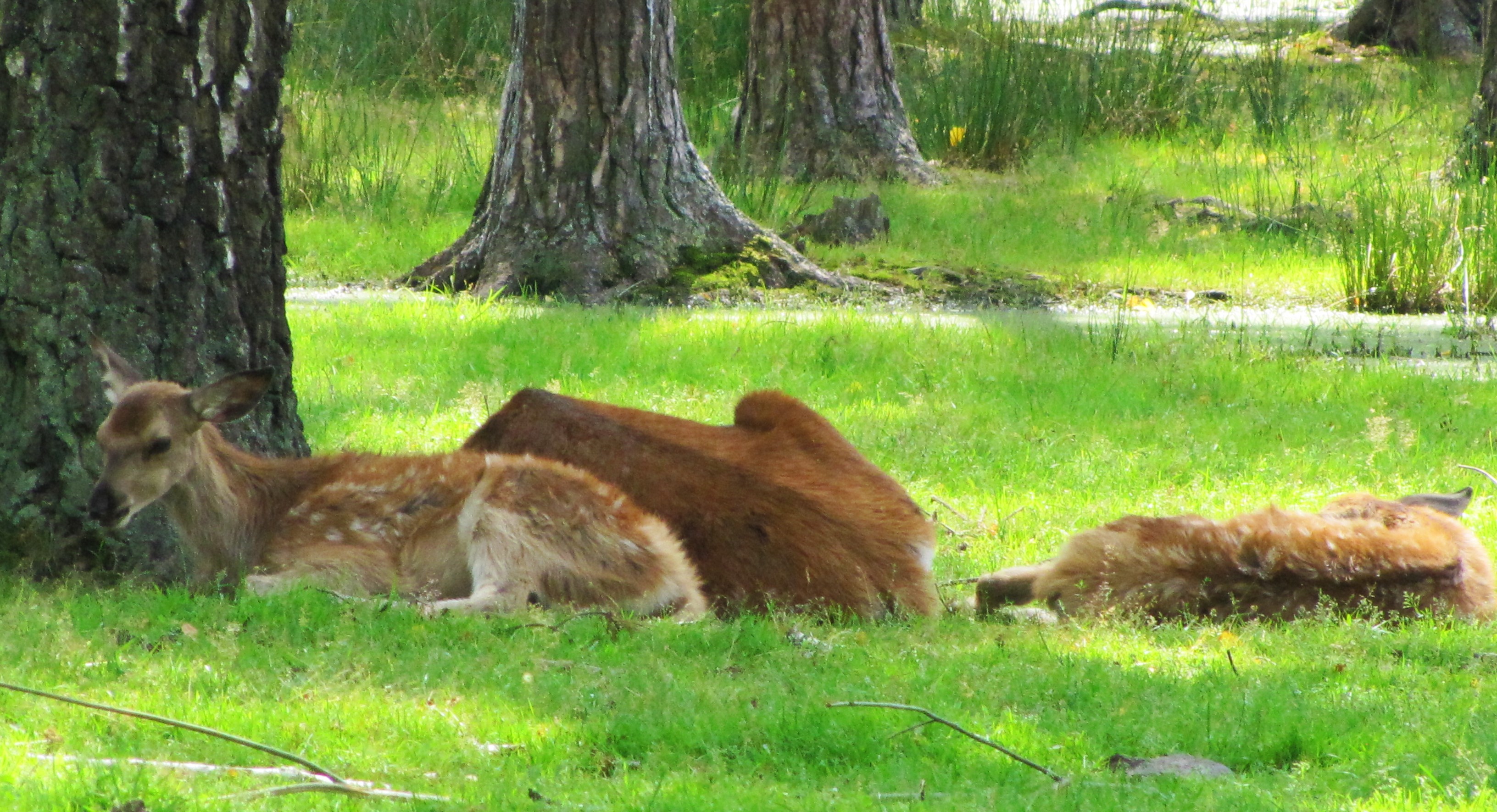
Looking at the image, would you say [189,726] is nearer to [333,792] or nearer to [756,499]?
[333,792]

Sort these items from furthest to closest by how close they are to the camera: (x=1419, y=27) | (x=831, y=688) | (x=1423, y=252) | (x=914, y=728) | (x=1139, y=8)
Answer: (x=1419, y=27) < (x=1139, y=8) < (x=1423, y=252) < (x=831, y=688) < (x=914, y=728)

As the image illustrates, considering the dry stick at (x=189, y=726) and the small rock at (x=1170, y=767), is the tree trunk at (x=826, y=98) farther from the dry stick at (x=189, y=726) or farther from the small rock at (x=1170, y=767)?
the dry stick at (x=189, y=726)

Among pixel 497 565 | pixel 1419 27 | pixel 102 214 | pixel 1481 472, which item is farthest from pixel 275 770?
pixel 1419 27

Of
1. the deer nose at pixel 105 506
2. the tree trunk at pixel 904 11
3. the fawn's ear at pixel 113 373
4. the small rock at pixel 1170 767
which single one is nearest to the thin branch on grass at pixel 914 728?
the small rock at pixel 1170 767

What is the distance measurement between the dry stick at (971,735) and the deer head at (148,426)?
2.39m

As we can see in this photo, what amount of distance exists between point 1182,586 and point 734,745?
2.36m

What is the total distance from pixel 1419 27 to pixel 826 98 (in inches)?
430

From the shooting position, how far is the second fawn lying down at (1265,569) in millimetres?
6062

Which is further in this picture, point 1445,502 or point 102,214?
point 1445,502

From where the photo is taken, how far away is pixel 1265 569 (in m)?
6.07

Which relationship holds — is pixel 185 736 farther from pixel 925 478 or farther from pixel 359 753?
pixel 925 478

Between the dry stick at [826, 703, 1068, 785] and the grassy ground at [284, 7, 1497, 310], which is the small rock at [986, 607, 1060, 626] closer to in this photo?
the dry stick at [826, 703, 1068, 785]

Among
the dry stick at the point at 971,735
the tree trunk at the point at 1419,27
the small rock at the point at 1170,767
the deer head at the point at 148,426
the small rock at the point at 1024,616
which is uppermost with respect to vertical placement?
the tree trunk at the point at 1419,27

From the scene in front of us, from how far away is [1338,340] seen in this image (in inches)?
433
